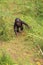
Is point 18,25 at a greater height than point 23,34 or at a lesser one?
greater

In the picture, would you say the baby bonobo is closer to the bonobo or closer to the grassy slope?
the bonobo

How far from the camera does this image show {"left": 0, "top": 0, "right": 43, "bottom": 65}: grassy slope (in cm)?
848

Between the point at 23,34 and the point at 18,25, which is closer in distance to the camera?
the point at 23,34

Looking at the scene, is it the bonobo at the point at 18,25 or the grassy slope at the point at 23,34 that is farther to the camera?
the bonobo at the point at 18,25

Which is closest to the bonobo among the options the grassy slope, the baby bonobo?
the baby bonobo

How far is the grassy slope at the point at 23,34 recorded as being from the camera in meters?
8.48

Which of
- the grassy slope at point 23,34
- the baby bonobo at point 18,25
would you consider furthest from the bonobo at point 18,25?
the grassy slope at point 23,34

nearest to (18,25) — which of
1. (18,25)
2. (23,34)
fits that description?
(18,25)

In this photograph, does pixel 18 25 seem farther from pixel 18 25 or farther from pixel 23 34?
pixel 23 34

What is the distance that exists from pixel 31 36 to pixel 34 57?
4.11 ft

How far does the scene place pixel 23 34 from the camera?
9930 mm

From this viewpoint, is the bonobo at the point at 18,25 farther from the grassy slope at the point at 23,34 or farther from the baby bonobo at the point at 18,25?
the grassy slope at the point at 23,34

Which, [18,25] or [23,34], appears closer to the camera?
[23,34]

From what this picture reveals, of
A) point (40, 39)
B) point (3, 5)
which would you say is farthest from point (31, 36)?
point (3, 5)
